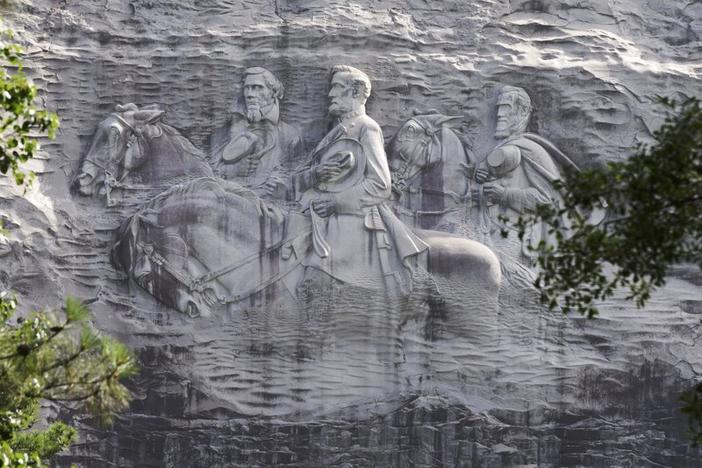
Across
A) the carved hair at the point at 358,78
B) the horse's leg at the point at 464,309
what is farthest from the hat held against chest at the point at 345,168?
the horse's leg at the point at 464,309

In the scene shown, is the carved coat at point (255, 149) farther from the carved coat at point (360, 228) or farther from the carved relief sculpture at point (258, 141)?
the carved coat at point (360, 228)

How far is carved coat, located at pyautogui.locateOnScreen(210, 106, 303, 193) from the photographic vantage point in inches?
636

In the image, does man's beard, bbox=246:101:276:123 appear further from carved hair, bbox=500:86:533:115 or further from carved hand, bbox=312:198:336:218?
carved hair, bbox=500:86:533:115

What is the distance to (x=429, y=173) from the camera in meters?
16.2

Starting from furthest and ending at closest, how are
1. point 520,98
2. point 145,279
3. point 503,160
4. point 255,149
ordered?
point 520,98, point 255,149, point 503,160, point 145,279

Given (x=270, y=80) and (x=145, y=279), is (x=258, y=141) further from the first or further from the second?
(x=145, y=279)

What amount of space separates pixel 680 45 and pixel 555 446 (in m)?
4.07

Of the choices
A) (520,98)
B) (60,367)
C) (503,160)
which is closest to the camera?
(60,367)

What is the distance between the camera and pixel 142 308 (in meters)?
→ 15.8

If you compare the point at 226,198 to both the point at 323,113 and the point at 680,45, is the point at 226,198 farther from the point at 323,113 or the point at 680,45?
the point at 680,45

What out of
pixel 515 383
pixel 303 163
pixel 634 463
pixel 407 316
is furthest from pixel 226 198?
pixel 634 463

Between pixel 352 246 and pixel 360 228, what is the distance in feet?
0.58

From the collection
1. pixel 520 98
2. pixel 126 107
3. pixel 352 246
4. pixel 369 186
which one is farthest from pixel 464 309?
pixel 126 107

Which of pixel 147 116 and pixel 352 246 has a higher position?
pixel 147 116
